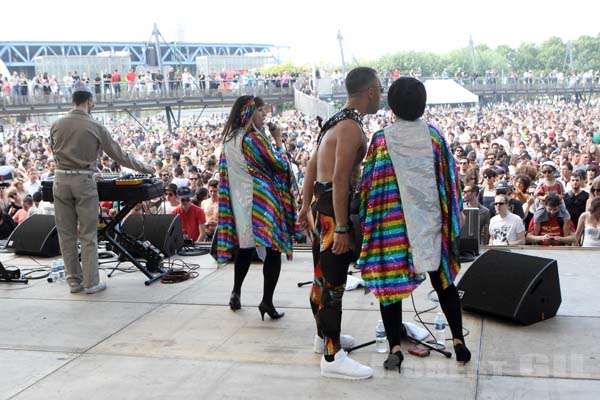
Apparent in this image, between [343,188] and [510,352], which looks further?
[510,352]

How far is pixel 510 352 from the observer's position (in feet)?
14.3

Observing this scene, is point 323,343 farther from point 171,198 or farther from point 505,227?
point 171,198

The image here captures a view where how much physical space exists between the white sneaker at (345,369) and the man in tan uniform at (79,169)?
2864mm

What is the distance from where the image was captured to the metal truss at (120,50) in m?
86.9

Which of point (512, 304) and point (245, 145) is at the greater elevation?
point (245, 145)

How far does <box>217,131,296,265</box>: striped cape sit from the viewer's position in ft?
17.0

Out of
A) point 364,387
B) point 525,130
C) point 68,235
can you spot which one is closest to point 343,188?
point 364,387

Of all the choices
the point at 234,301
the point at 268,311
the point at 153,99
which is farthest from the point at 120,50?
the point at 268,311

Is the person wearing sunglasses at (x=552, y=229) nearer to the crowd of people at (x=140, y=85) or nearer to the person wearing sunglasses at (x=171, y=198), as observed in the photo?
the person wearing sunglasses at (x=171, y=198)

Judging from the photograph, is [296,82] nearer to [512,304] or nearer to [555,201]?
[555,201]

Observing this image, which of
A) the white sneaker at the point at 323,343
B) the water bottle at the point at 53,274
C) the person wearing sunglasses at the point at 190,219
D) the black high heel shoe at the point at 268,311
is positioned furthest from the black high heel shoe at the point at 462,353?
the person wearing sunglasses at the point at 190,219

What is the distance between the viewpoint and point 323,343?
443 cm

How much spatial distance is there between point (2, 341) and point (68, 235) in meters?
1.36

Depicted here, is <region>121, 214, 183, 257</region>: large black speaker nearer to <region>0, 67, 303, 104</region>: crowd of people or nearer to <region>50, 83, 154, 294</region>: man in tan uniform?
<region>50, 83, 154, 294</region>: man in tan uniform
